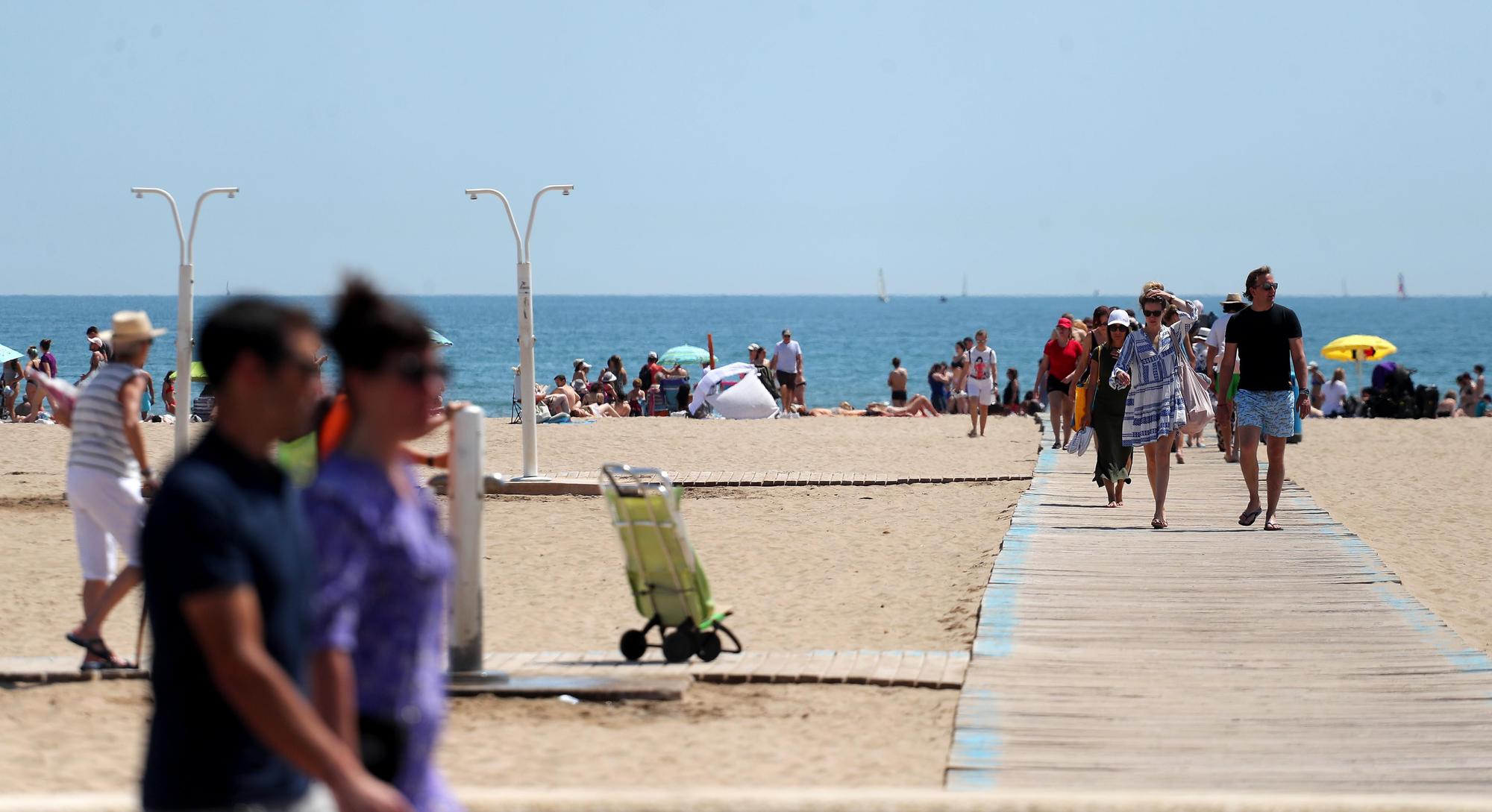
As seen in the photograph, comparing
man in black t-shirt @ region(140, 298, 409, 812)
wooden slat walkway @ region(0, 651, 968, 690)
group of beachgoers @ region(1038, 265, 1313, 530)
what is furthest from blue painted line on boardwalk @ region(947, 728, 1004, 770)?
group of beachgoers @ region(1038, 265, 1313, 530)

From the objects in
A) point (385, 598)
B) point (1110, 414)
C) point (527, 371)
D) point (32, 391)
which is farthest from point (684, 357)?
point (385, 598)

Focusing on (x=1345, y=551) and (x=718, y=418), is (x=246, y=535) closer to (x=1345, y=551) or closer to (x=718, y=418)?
(x=1345, y=551)

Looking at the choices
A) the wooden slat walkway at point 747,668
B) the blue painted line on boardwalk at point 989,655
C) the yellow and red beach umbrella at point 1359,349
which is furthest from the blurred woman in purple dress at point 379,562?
the yellow and red beach umbrella at point 1359,349

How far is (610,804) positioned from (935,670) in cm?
326

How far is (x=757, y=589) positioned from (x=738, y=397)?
17.9 metres

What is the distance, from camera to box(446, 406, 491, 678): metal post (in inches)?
239

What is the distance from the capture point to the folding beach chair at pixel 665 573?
7129 mm

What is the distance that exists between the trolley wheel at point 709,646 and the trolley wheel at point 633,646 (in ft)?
0.96

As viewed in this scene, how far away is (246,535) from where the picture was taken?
2312 millimetres

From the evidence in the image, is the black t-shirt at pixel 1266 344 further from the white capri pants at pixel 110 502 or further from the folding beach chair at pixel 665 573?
the white capri pants at pixel 110 502

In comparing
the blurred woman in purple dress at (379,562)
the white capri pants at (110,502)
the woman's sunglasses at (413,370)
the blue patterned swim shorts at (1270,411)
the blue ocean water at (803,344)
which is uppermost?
the woman's sunglasses at (413,370)

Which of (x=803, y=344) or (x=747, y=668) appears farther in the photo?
(x=803, y=344)

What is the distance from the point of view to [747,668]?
699 centimetres

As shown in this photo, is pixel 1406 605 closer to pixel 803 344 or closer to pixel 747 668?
pixel 747 668
